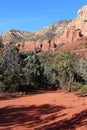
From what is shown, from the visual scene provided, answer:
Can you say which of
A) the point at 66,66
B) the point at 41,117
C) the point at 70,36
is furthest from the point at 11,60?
the point at 70,36

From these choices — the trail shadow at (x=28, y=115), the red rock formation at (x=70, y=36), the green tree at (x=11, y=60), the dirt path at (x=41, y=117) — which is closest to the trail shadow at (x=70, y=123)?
the dirt path at (x=41, y=117)

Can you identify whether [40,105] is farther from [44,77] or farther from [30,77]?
[44,77]

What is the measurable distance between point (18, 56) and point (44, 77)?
4.91 meters

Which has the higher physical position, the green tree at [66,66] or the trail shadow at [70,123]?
the green tree at [66,66]

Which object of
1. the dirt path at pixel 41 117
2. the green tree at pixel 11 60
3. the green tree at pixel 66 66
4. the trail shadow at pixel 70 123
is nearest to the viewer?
the trail shadow at pixel 70 123

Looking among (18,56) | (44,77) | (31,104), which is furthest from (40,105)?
(44,77)

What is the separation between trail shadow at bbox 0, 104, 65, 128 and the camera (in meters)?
13.6

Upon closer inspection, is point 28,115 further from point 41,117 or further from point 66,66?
point 66,66

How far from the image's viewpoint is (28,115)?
15.3 m

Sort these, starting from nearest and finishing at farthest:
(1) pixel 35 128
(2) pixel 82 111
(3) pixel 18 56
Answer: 1. (1) pixel 35 128
2. (2) pixel 82 111
3. (3) pixel 18 56

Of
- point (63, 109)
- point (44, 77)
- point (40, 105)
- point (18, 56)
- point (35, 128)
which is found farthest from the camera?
point (44, 77)

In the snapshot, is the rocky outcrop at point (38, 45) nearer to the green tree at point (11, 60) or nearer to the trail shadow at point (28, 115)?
the green tree at point (11, 60)

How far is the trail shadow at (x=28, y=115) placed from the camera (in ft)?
44.7

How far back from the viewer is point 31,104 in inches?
748
